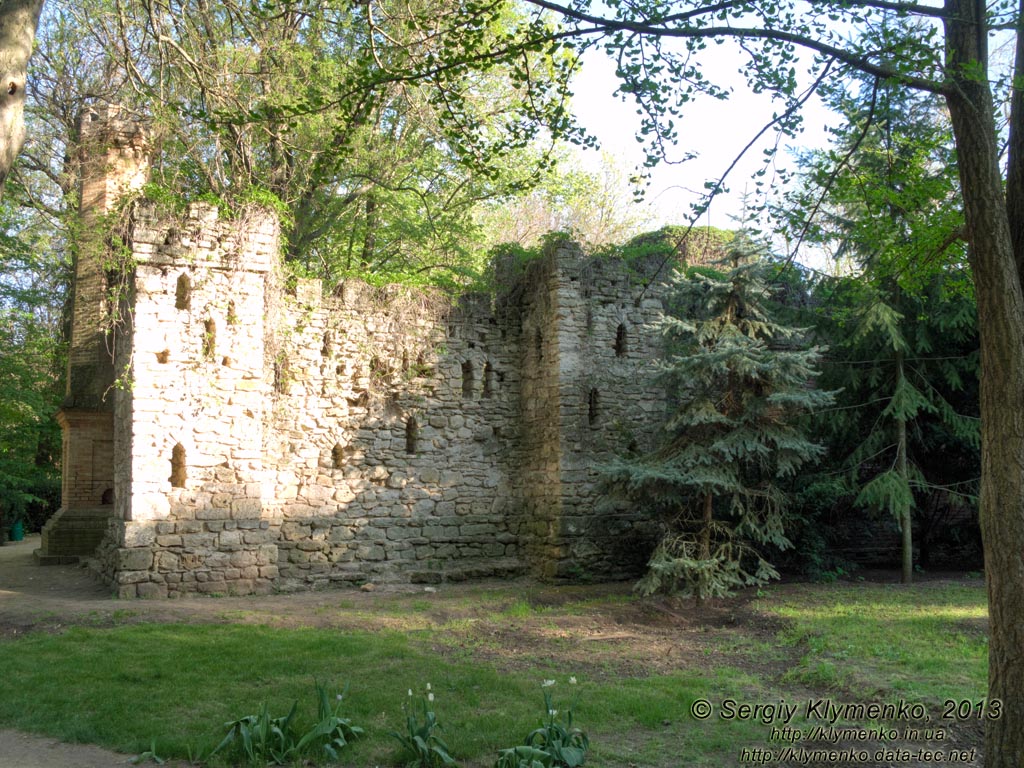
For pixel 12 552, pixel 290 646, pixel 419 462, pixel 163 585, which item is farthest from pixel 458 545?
pixel 12 552

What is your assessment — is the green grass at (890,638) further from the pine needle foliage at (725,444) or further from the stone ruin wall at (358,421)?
the stone ruin wall at (358,421)

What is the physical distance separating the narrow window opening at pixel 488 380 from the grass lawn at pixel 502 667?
388 cm

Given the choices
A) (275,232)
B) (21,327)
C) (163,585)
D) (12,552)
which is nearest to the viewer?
(163,585)

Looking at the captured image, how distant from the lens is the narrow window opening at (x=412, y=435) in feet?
43.0

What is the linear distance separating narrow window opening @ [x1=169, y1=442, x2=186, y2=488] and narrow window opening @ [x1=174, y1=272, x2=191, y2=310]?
181 centimetres

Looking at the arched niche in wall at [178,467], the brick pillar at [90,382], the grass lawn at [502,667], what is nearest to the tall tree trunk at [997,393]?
the grass lawn at [502,667]

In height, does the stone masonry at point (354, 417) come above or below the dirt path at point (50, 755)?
above

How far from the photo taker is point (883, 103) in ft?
18.5

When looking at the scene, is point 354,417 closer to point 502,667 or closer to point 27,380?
point 502,667

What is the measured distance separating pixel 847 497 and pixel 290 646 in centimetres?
887

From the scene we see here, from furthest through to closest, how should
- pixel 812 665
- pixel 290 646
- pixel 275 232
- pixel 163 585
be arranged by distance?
pixel 275 232, pixel 163 585, pixel 290 646, pixel 812 665

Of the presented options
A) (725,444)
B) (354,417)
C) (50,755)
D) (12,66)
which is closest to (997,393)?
(50,755)

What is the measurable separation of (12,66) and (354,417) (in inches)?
303

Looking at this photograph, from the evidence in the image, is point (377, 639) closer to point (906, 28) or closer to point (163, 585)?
point (163, 585)
